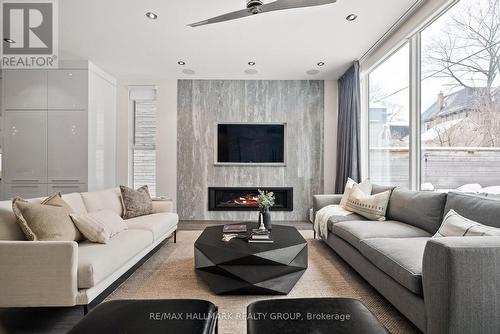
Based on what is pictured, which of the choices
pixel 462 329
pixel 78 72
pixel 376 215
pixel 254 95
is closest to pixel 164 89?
pixel 78 72

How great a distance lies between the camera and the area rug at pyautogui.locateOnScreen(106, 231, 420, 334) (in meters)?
1.71

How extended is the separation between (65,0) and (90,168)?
240cm

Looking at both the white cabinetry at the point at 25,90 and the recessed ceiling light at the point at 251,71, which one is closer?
the white cabinetry at the point at 25,90

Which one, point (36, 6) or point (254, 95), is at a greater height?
point (36, 6)

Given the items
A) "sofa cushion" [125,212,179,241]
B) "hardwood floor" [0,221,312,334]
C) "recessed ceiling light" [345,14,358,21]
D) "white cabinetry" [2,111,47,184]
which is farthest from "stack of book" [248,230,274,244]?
"white cabinetry" [2,111,47,184]

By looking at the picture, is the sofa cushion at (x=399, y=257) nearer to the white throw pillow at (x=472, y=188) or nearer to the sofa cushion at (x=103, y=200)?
the white throw pillow at (x=472, y=188)

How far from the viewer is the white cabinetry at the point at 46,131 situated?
4.06 m

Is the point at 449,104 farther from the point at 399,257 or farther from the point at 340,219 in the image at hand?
the point at 399,257

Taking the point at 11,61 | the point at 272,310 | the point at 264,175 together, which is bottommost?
the point at 272,310

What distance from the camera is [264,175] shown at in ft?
16.1

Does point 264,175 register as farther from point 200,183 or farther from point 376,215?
point 376,215

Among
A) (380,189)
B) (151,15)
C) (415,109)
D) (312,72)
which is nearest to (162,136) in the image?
Result: (151,15)

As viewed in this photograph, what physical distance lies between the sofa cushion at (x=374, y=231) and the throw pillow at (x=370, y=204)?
0.19 m

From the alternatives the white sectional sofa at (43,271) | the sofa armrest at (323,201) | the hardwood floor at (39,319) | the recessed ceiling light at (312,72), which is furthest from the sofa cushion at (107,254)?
the recessed ceiling light at (312,72)
